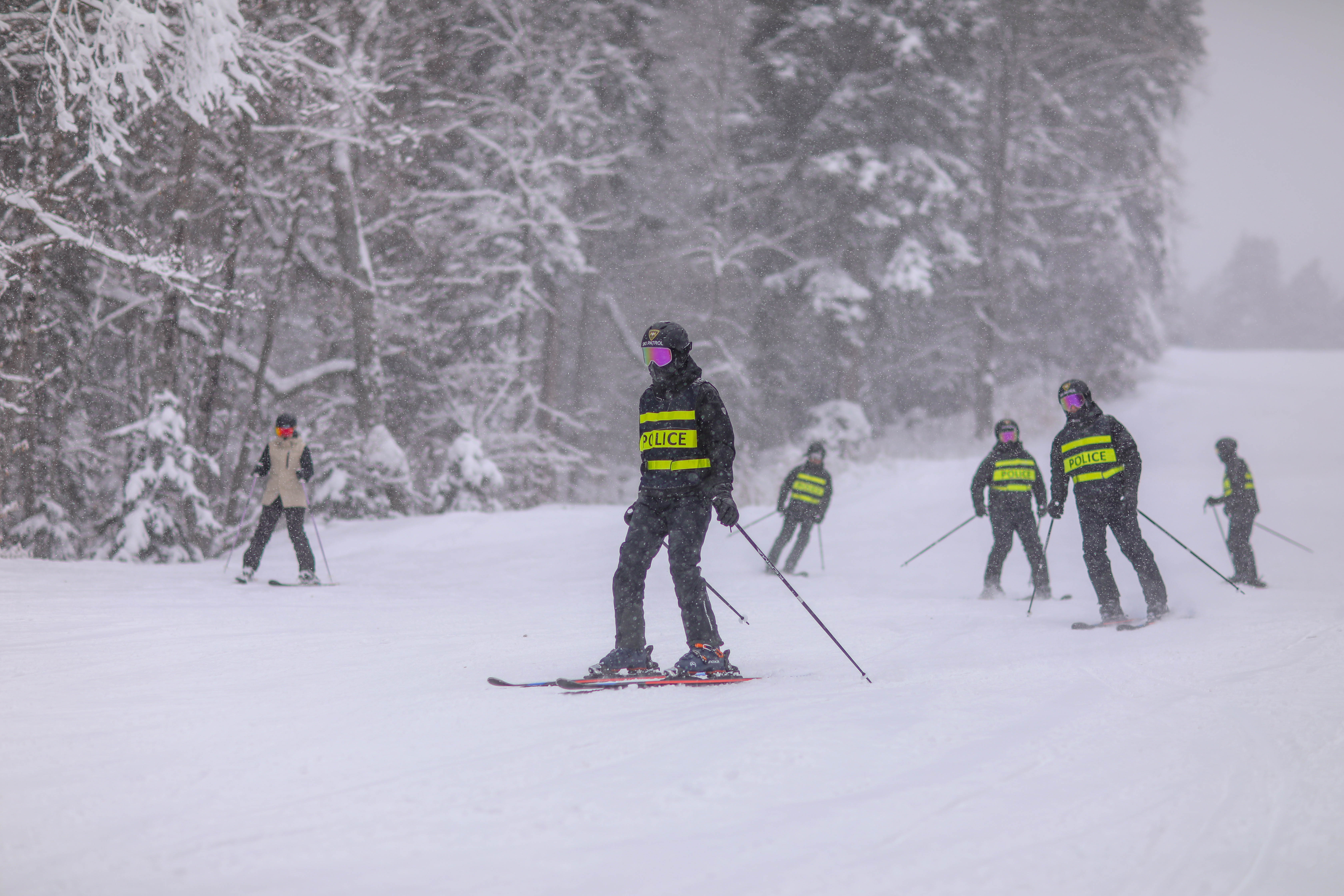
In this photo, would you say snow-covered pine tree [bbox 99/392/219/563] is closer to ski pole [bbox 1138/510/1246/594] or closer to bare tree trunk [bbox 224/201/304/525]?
bare tree trunk [bbox 224/201/304/525]

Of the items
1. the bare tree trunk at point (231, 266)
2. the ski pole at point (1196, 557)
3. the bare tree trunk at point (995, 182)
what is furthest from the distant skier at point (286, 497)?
the bare tree trunk at point (995, 182)

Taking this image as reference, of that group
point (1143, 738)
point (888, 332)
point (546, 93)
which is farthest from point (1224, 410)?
point (1143, 738)

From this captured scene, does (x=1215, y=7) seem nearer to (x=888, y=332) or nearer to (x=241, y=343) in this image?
(x=888, y=332)

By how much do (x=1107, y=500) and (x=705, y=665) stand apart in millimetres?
4411

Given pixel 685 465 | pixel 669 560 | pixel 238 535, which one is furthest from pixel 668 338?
pixel 238 535

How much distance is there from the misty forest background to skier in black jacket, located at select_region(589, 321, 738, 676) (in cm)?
673

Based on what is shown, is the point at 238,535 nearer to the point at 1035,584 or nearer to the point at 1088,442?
the point at 1035,584

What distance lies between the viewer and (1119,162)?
2648 cm

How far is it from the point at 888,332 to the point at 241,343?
15.0 meters

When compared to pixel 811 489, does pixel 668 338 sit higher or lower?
higher

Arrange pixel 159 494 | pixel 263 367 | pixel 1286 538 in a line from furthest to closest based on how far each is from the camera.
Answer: pixel 263 367 → pixel 159 494 → pixel 1286 538

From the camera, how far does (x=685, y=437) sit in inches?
204

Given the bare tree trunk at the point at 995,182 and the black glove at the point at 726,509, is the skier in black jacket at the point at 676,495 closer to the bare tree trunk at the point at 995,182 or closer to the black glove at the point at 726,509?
the black glove at the point at 726,509

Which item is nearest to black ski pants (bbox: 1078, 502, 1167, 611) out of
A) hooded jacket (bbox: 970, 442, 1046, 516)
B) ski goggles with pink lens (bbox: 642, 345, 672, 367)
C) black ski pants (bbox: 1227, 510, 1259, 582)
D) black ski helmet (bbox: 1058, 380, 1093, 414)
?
black ski helmet (bbox: 1058, 380, 1093, 414)
